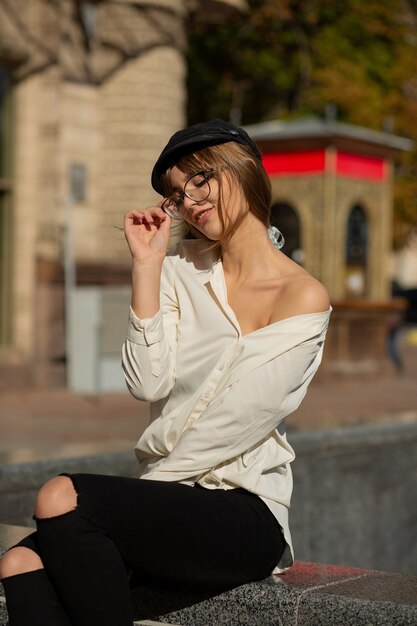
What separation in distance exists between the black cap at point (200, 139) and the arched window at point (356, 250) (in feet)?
42.9

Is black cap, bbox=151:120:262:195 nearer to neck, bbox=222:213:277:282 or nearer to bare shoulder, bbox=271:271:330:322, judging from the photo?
neck, bbox=222:213:277:282

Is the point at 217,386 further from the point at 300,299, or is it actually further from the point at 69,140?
the point at 69,140

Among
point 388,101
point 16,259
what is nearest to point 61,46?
point 16,259

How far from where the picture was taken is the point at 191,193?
3.49 m

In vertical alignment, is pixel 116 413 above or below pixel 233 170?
below

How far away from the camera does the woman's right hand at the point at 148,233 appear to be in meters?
3.50

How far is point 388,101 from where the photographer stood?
27672 mm

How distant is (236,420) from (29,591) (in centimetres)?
66

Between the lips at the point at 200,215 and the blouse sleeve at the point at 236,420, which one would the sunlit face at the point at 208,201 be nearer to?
the lips at the point at 200,215

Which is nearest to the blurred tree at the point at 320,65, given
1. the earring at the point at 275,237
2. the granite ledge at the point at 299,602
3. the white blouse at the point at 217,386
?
the earring at the point at 275,237

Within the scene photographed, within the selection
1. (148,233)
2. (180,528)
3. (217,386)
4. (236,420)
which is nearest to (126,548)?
(180,528)

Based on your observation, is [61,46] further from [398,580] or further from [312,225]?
[398,580]

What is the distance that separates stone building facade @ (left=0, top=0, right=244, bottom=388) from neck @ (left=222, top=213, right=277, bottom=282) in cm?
1027

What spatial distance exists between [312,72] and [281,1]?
261 centimetres
